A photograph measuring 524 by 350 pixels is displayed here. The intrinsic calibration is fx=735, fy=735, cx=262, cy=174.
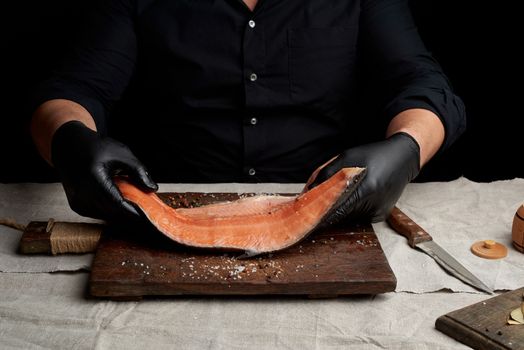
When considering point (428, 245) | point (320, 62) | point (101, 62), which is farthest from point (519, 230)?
point (101, 62)

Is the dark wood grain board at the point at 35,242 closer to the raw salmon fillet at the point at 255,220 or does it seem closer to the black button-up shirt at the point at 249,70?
the raw salmon fillet at the point at 255,220

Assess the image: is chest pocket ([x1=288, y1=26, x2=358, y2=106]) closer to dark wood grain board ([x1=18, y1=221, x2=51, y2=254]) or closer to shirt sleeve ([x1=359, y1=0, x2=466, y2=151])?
shirt sleeve ([x1=359, y1=0, x2=466, y2=151])

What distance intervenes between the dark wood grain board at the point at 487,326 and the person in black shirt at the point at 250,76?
724 mm

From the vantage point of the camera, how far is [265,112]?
2184 millimetres

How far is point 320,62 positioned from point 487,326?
1.15 meters

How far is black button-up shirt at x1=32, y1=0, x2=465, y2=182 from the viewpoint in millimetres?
2152

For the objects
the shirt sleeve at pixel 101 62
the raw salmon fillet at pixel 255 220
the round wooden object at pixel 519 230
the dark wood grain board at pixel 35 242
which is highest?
the round wooden object at pixel 519 230

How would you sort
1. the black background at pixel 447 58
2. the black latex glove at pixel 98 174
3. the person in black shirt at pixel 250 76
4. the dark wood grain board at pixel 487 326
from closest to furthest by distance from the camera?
the dark wood grain board at pixel 487 326, the black latex glove at pixel 98 174, the person in black shirt at pixel 250 76, the black background at pixel 447 58

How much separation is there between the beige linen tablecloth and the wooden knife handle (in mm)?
21

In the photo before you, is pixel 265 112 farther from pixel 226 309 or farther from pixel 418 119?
pixel 226 309

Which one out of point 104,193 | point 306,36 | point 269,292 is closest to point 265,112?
point 306,36

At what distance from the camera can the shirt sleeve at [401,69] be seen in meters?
1.99

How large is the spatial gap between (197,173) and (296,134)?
0.33 metres

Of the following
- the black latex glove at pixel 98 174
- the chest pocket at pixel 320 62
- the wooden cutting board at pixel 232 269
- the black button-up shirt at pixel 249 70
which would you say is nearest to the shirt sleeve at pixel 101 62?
the black button-up shirt at pixel 249 70
